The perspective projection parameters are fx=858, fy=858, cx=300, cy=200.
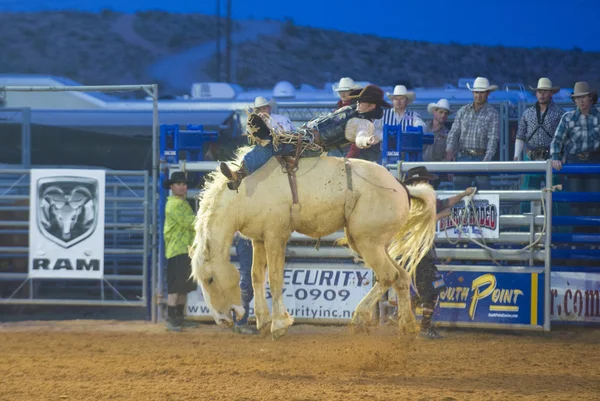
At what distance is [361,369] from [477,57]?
27887mm

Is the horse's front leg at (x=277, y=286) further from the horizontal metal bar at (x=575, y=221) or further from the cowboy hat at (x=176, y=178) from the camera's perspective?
the horizontal metal bar at (x=575, y=221)

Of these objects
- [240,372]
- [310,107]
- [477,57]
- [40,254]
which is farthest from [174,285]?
[477,57]

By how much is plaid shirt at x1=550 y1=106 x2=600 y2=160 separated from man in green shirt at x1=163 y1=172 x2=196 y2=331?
4090mm

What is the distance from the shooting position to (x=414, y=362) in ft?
24.3

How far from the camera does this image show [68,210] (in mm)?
9938

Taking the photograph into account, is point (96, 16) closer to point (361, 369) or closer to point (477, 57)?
point (477, 57)

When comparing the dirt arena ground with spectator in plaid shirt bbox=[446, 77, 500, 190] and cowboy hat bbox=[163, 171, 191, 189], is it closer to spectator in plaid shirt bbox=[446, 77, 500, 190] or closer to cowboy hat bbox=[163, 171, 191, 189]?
cowboy hat bbox=[163, 171, 191, 189]

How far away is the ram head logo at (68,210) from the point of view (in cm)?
991

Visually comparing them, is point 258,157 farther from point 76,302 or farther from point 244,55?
point 244,55

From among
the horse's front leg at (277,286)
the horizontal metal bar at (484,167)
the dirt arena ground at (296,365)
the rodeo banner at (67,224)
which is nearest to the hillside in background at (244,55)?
the rodeo banner at (67,224)

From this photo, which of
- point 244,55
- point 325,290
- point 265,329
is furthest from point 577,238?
point 244,55

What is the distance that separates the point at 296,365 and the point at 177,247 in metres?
2.81

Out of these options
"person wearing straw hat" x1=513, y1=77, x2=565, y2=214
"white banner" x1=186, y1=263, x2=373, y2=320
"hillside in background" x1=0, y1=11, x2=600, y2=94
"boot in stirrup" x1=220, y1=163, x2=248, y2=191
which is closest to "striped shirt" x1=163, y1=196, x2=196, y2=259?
"white banner" x1=186, y1=263, x2=373, y2=320

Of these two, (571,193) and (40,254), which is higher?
(571,193)
